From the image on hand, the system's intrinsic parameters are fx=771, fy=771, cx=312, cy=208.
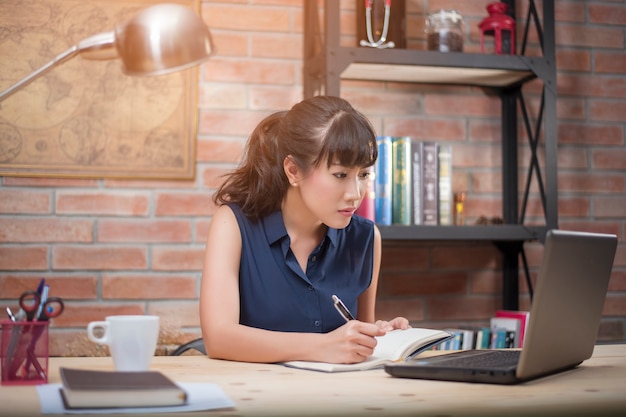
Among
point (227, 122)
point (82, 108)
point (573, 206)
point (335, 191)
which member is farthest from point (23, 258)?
point (573, 206)

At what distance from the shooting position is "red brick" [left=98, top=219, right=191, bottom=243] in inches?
91.7

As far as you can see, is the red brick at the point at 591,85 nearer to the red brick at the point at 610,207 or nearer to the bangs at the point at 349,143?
the red brick at the point at 610,207

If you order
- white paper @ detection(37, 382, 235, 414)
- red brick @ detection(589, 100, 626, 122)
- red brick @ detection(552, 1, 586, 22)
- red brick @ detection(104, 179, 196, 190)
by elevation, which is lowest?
A: white paper @ detection(37, 382, 235, 414)

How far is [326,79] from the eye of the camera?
221cm

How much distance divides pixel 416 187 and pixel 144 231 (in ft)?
2.75

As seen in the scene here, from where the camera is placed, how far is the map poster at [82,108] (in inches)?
89.3

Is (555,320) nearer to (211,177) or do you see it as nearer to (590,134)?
(211,177)

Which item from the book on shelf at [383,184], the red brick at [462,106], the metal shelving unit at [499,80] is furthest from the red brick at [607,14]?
the book on shelf at [383,184]

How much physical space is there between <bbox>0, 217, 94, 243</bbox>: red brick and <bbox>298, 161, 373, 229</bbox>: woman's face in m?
0.93

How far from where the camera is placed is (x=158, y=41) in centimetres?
111

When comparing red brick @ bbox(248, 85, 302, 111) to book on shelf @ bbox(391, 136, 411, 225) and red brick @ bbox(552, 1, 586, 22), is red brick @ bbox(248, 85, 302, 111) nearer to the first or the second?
book on shelf @ bbox(391, 136, 411, 225)

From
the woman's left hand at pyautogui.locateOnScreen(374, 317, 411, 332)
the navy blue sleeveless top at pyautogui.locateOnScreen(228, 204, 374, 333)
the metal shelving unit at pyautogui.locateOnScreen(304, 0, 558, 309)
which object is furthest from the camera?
the metal shelving unit at pyautogui.locateOnScreen(304, 0, 558, 309)

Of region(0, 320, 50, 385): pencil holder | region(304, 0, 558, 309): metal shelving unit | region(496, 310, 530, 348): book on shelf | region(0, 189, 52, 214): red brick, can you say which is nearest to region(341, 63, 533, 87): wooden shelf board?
region(304, 0, 558, 309): metal shelving unit

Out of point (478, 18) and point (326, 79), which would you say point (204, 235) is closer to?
point (326, 79)
